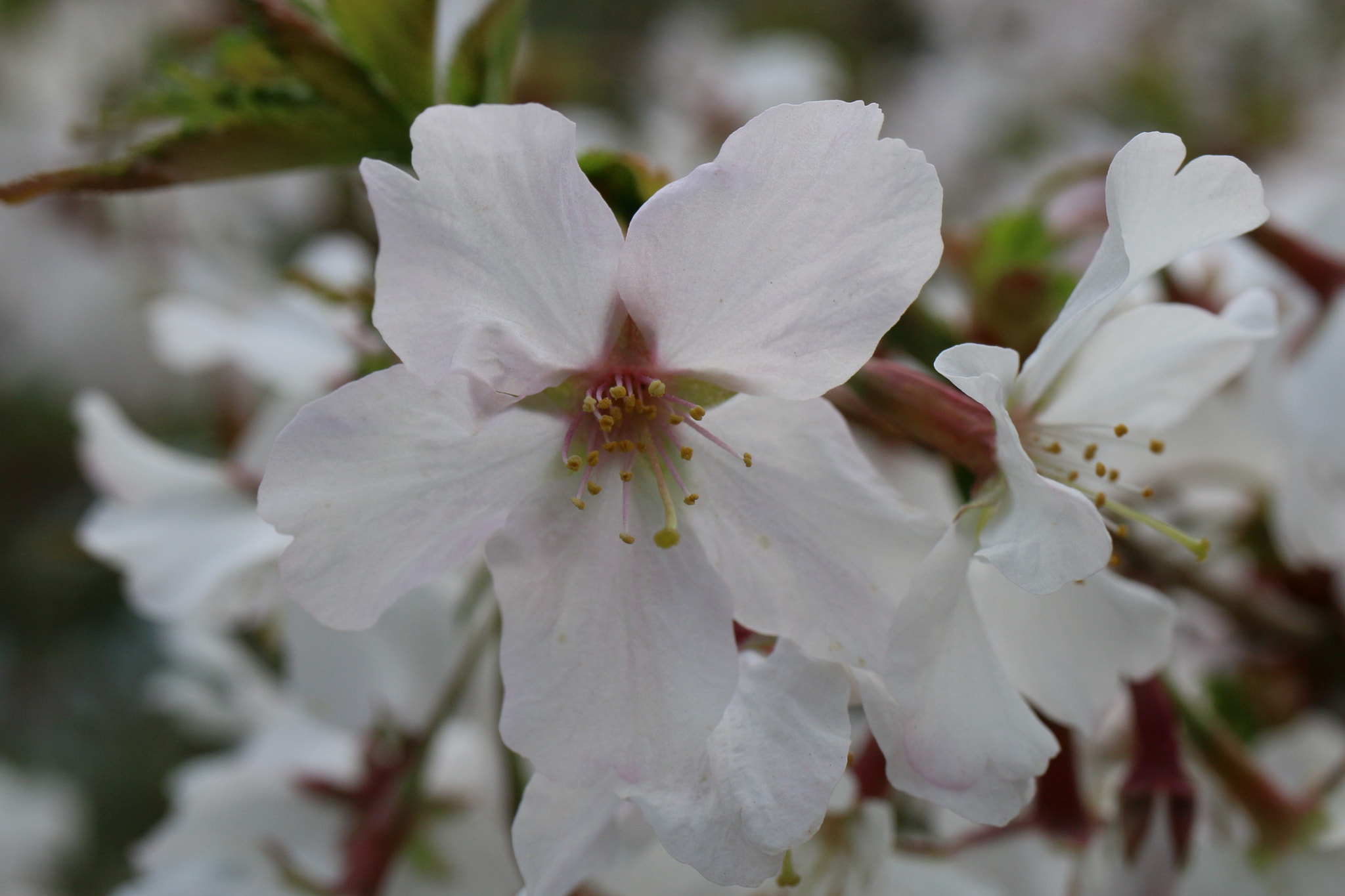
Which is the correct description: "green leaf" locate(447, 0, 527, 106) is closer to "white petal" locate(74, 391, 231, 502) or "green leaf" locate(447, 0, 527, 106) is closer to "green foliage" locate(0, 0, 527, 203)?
"green foliage" locate(0, 0, 527, 203)

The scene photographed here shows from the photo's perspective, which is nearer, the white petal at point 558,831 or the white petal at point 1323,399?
the white petal at point 558,831

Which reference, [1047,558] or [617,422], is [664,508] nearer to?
[617,422]

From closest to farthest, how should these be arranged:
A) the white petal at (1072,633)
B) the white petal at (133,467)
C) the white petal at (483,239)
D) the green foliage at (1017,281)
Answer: the white petal at (483,239) → the white petal at (1072,633) → the green foliage at (1017,281) → the white petal at (133,467)

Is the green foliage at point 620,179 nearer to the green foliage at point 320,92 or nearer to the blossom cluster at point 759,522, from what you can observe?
the blossom cluster at point 759,522

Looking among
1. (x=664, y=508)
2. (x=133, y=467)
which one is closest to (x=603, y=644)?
(x=664, y=508)

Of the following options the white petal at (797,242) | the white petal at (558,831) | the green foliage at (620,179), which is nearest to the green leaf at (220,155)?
the green foliage at (620,179)

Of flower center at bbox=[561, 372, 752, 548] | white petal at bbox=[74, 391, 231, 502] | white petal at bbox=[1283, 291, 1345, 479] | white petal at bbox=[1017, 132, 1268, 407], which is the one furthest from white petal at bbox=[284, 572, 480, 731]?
white petal at bbox=[1283, 291, 1345, 479]

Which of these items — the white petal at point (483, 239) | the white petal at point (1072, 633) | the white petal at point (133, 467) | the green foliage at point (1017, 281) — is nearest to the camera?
the white petal at point (483, 239)
